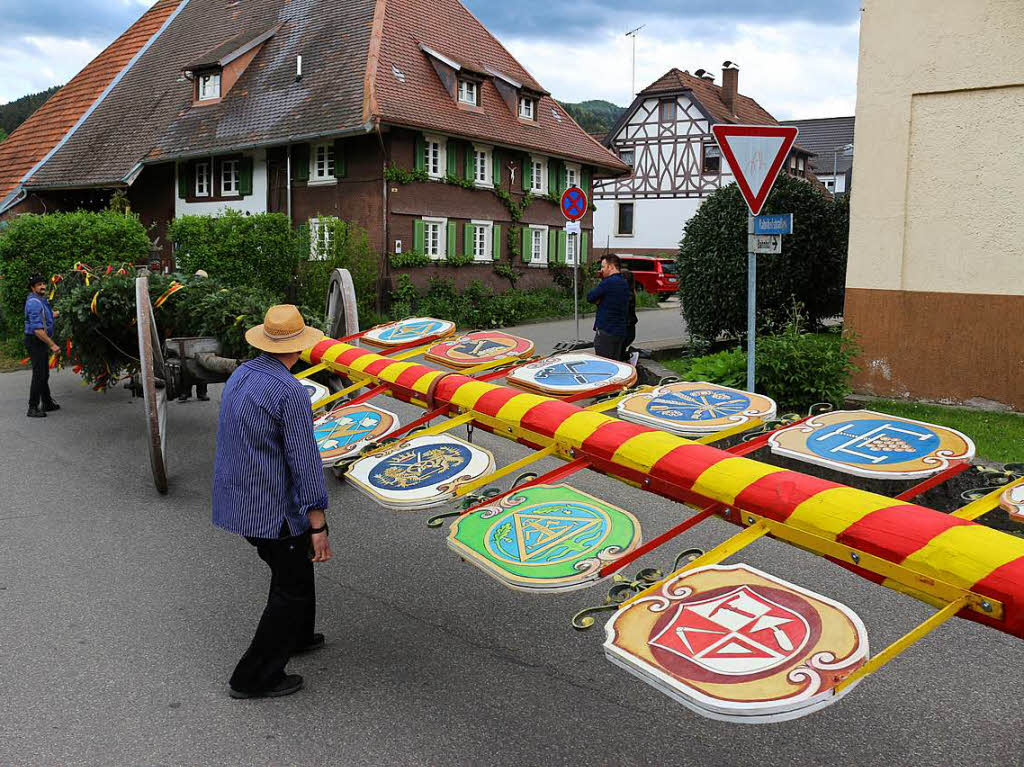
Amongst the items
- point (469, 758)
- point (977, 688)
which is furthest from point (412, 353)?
point (977, 688)

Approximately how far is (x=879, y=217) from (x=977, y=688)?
724cm

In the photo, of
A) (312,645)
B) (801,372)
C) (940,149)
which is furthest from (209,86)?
(312,645)

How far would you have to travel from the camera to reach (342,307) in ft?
27.8

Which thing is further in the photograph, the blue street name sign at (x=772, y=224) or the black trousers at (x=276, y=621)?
the blue street name sign at (x=772, y=224)

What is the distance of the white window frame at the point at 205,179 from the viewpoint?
2516cm

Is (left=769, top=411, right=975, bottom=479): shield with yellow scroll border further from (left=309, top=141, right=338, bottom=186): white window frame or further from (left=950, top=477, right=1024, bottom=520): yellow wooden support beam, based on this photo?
(left=309, top=141, right=338, bottom=186): white window frame

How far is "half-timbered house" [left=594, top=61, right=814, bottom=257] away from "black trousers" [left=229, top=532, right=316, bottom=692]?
37.2m

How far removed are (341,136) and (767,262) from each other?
12732mm

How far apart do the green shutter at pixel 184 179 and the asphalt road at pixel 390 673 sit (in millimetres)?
21069

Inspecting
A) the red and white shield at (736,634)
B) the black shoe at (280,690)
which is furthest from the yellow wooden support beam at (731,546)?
the black shoe at (280,690)

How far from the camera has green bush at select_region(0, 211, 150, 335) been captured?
1675cm

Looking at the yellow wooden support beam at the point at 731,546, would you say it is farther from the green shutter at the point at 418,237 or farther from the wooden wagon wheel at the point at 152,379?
the green shutter at the point at 418,237

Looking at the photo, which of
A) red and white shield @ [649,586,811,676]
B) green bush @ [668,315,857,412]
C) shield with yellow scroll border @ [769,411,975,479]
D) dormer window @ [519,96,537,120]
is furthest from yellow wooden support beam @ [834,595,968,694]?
dormer window @ [519,96,537,120]

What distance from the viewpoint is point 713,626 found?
8.30ft
